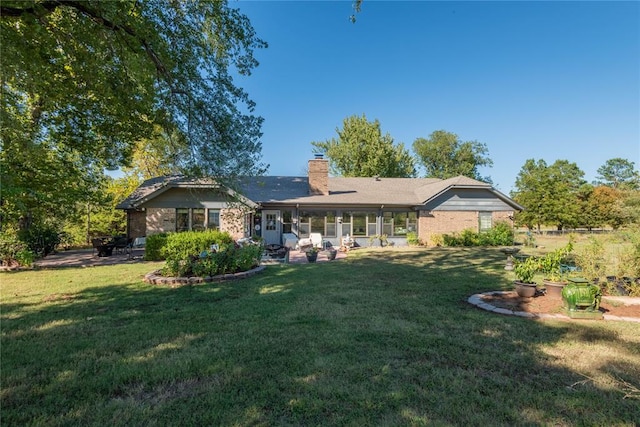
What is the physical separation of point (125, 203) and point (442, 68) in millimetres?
19286

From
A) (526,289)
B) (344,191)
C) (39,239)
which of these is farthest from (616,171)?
(39,239)

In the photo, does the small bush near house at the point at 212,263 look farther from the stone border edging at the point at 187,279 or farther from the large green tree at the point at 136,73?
the large green tree at the point at 136,73

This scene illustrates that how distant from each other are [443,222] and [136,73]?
1951 cm

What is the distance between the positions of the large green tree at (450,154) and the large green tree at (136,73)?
149ft

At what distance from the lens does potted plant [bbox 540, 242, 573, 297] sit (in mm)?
6449

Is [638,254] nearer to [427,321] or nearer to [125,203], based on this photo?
[427,321]

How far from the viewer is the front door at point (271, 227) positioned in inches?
779

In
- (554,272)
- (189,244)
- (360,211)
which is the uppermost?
(360,211)

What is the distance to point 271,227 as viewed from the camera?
19.9m

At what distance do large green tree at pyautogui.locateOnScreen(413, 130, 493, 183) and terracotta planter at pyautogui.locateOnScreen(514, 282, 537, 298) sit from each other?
44.1 metres

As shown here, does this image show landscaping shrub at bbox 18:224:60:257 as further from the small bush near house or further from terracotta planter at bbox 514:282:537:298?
terracotta planter at bbox 514:282:537:298

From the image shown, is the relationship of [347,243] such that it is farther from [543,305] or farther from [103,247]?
[543,305]

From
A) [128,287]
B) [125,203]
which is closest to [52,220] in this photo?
[125,203]

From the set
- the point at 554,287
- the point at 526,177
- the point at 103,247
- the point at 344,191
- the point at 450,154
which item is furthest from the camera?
the point at 450,154
